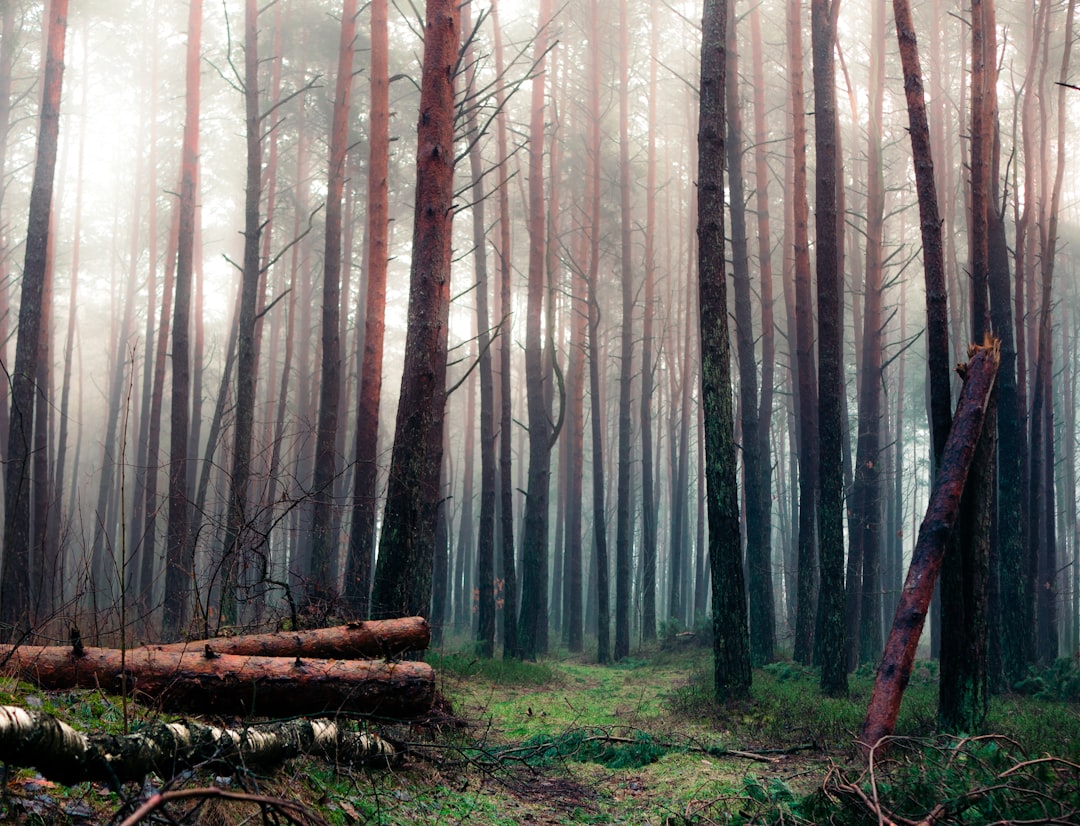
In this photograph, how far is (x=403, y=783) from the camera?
17.0ft

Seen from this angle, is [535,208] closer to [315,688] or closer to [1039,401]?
[1039,401]

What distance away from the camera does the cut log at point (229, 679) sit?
455 centimetres

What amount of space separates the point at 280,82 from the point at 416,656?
1680cm

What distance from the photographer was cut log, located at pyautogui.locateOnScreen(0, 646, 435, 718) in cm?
455

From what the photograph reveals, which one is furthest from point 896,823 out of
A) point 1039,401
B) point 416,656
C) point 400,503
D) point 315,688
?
point 1039,401

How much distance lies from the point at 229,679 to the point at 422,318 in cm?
427

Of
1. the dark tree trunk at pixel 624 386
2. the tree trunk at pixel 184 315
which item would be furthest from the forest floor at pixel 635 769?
the dark tree trunk at pixel 624 386

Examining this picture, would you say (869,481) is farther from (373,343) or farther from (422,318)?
(422,318)

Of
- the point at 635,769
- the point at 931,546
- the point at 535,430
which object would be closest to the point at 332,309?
the point at 535,430

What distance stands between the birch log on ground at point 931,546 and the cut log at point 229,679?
11.4 ft

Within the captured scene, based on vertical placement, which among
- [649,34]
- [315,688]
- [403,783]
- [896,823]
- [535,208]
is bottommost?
[403,783]

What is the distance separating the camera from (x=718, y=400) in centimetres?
922

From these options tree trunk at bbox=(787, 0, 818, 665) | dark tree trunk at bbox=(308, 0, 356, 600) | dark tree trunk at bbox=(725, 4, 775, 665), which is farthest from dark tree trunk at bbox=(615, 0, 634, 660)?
dark tree trunk at bbox=(308, 0, 356, 600)

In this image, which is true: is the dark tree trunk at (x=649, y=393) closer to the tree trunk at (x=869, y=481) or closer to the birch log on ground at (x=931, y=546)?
the tree trunk at (x=869, y=481)
